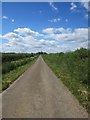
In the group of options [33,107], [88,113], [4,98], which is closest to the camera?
[88,113]

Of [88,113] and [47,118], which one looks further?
[88,113]

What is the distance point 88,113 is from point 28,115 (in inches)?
86.4

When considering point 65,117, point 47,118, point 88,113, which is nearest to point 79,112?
point 88,113

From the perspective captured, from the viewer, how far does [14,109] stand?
8469 millimetres

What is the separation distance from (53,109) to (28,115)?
1173 millimetres

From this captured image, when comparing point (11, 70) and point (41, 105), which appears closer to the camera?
point (41, 105)

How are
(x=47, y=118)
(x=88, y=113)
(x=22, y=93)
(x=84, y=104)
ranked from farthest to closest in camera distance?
(x=22, y=93), (x=84, y=104), (x=88, y=113), (x=47, y=118)

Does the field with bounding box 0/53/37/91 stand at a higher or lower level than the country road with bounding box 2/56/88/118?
higher

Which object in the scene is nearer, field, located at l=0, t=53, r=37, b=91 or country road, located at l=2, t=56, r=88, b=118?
country road, located at l=2, t=56, r=88, b=118

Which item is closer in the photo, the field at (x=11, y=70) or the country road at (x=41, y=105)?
the country road at (x=41, y=105)

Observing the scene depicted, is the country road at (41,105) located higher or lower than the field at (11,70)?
lower

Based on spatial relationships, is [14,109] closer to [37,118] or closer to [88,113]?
[37,118]

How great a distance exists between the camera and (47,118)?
732 centimetres

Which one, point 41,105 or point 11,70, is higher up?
point 11,70
